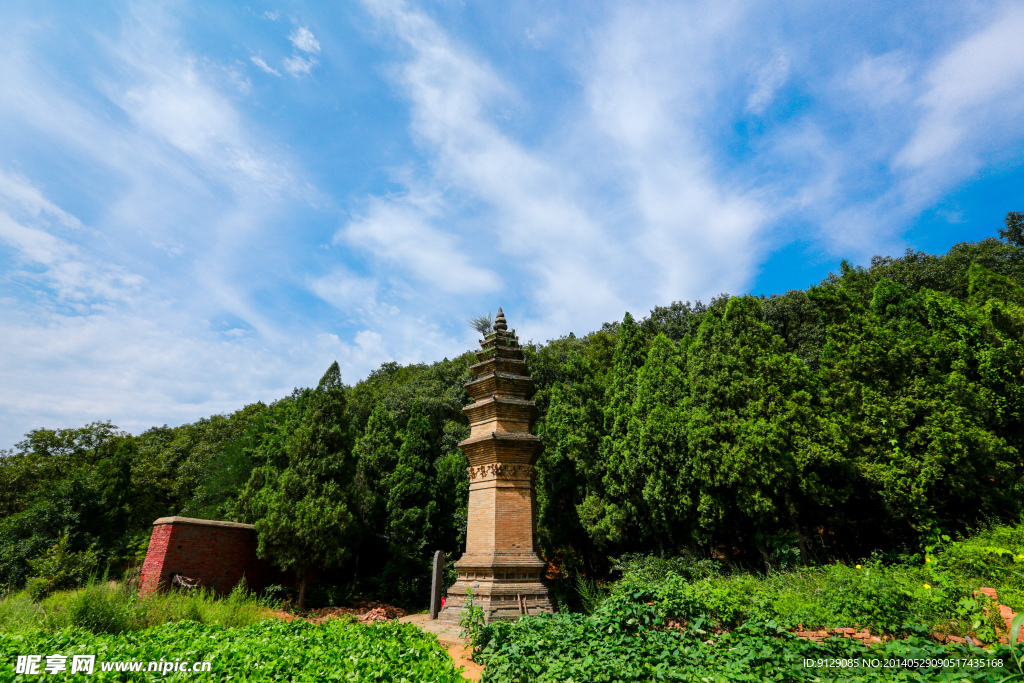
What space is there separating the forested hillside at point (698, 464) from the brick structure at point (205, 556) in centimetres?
72

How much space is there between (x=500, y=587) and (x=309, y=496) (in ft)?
25.7

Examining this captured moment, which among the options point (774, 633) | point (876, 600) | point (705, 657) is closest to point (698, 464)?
point (876, 600)

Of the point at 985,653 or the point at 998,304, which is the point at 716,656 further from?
the point at 998,304

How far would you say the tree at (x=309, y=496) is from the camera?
45.5 feet

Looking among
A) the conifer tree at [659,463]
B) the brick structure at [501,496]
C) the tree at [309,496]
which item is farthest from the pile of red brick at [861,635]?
the tree at [309,496]

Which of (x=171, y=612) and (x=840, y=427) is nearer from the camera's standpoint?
(x=171, y=612)

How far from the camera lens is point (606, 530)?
13250 mm

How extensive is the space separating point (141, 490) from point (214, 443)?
607cm

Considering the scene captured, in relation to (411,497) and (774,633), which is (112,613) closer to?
(774,633)

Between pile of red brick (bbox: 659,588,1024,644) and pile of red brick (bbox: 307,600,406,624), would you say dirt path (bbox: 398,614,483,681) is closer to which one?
pile of red brick (bbox: 659,588,1024,644)

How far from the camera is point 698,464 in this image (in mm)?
11984

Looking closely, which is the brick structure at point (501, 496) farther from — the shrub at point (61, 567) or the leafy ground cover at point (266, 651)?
the shrub at point (61, 567)

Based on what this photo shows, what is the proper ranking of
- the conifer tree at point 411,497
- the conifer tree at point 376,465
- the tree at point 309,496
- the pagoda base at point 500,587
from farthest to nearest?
the conifer tree at point 376,465, the conifer tree at point 411,497, the tree at point 309,496, the pagoda base at point 500,587

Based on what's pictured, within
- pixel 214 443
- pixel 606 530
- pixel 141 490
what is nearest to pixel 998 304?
pixel 606 530
